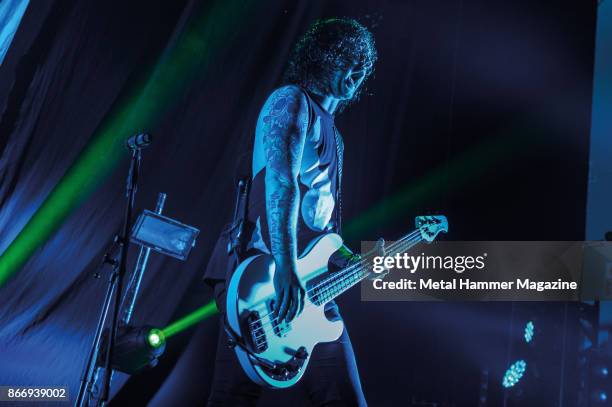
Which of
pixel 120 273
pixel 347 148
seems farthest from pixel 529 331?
pixel 120 273

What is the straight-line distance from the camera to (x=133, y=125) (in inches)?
121

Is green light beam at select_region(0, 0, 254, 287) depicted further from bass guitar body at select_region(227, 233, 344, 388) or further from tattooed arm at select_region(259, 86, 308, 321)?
bass guitar body at select_region(227, 233, 344, 388)

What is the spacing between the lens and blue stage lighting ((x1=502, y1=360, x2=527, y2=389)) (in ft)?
13.0

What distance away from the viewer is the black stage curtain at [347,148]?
287 centimetres

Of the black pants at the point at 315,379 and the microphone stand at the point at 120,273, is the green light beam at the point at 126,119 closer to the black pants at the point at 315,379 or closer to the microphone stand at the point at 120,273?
the microphone stand at the point at 120,273

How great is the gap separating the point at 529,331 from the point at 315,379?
2.33 meters

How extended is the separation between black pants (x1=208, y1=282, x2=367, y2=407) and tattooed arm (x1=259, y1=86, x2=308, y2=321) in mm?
251

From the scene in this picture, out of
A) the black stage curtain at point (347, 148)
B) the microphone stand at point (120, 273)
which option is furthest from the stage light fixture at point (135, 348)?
the black stage curtain at point (347, 148)

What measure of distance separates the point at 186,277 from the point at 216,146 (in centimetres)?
73

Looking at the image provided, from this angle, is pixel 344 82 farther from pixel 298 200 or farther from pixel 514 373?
pixel 514 373

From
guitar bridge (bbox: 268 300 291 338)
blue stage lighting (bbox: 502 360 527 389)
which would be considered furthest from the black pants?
blue stage lighting (bbox: 502 360 527 389)

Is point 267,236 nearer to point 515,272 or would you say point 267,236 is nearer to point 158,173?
point 158,173

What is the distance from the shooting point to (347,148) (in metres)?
3.81

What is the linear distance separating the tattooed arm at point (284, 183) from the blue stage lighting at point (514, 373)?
2.37m
